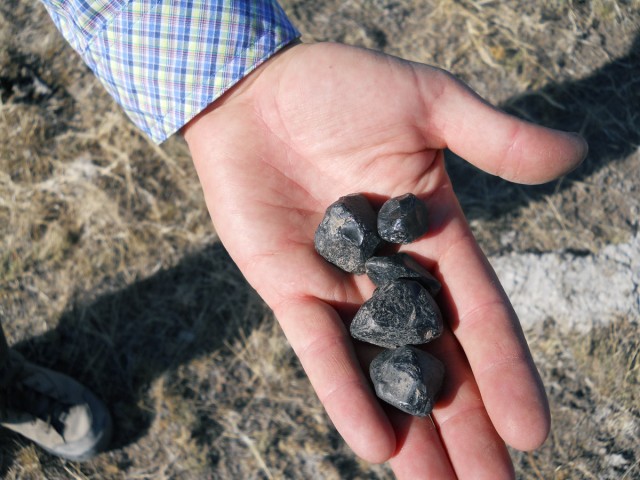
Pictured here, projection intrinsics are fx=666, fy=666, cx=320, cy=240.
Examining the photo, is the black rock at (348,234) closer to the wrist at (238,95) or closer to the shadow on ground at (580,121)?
the wrist at (238,95)

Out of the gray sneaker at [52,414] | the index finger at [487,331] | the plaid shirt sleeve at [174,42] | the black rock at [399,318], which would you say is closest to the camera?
the index finger at [487,331]

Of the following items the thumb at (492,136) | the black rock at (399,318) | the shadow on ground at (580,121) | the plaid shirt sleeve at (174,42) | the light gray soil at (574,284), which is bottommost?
the light gray soil at (574,284)

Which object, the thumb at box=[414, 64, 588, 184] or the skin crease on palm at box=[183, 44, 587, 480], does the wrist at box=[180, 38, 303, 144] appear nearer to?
the skin crease on palm at box=[183, 44, 587, 480]

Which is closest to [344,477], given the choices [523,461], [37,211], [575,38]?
[523,461]

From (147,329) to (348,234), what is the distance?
1674 millimetres

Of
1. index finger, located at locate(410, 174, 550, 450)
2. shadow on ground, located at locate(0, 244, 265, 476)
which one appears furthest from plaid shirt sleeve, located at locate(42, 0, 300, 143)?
index finger, located at locate(410, 174, 550, 450)

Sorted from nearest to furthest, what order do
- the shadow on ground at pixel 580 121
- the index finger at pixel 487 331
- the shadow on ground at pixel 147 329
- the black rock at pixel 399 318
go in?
the index finger at pixel 487 331, the black rock at pixel 399 318, the shadow on ground at pixel 147 329, the shadow on ground at pixel 580 121

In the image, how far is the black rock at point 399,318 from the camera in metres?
2.75

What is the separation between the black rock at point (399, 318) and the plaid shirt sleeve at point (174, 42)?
4.55 ft

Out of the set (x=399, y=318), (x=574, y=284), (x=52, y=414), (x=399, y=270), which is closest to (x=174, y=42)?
(x=399, y=270)

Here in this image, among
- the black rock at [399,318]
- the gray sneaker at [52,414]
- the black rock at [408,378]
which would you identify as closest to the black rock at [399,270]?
the black rock at [399,318]

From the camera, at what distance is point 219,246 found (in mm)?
4148

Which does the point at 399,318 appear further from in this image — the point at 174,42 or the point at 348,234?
the point at 174,42

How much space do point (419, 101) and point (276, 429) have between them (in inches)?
76.9
